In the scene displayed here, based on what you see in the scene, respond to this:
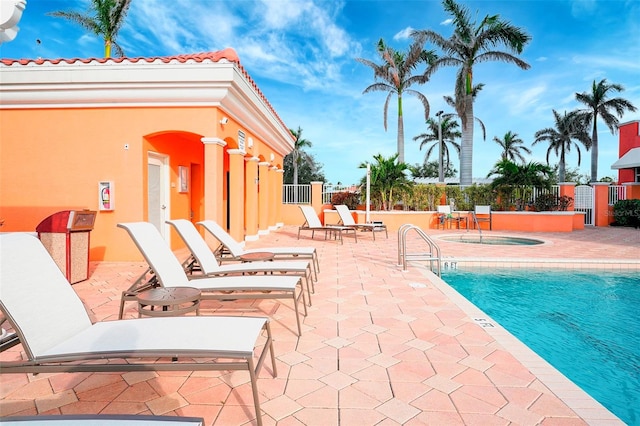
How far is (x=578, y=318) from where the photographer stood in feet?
16.1

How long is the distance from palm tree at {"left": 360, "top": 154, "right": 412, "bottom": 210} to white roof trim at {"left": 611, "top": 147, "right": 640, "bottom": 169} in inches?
593

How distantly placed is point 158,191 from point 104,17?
14574 millimetres

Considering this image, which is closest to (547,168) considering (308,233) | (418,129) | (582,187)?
(582,187)

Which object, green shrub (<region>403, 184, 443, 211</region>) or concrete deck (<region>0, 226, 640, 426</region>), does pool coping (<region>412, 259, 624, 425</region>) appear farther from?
green shrub (<region>403, 184, 443, 211</region>)

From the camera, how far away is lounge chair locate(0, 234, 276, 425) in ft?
6.66

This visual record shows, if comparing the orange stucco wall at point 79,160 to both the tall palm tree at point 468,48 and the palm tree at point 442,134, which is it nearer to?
the tall palm tree at point 468,48

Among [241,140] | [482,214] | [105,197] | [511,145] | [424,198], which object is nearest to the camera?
[105,197]

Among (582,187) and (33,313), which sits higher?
(582,187)

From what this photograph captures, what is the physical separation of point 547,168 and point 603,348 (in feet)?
48.3

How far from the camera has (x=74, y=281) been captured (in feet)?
19.0

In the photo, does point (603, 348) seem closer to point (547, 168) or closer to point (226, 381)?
point (226, 381)

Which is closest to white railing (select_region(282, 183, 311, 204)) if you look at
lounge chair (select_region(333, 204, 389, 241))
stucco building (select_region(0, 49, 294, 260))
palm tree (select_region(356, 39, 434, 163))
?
lounge chair (select_region(333, 204, 389, 241))

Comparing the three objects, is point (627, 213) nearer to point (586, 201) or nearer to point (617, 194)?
point (586, 201)

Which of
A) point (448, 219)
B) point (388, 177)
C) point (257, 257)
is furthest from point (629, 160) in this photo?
point (257, 257)
